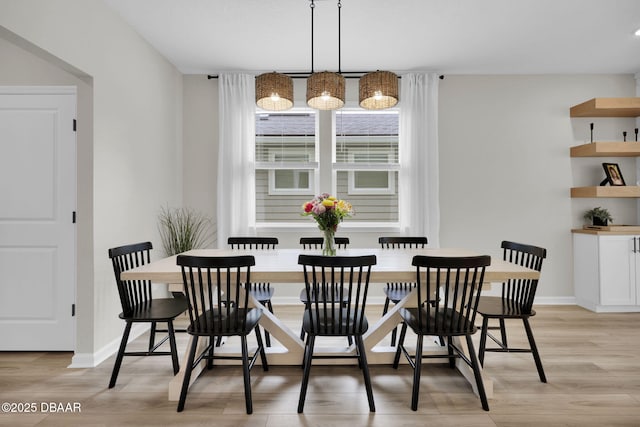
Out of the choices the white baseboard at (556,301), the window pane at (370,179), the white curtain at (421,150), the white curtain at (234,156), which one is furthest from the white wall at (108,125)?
the white baseboard at (556,301)

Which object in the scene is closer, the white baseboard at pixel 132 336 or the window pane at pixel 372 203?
the white baseboard at pixel 132 336

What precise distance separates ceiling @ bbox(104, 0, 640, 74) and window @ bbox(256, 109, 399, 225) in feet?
2.05

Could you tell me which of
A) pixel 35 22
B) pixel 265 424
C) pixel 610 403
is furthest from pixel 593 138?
pixel 35 22

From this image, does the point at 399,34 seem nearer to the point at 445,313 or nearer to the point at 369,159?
the point at 369,159

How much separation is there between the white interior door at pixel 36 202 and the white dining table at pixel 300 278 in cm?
92

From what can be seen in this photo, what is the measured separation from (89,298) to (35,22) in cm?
187

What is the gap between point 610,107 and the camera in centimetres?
393

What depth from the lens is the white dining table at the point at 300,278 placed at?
2166 mm

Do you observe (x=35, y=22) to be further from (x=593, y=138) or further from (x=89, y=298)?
(x=593, y=138)

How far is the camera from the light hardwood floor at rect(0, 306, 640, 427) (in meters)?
1.95

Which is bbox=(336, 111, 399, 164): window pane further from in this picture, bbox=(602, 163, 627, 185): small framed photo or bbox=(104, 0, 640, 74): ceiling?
bbox=(602, 163, 627, 185): small framed photo

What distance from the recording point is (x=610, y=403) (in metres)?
2.11

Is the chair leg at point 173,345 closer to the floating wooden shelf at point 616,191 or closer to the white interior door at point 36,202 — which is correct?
the white interior door at point 36,202

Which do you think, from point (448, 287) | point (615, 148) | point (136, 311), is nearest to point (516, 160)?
point (615, 148)
